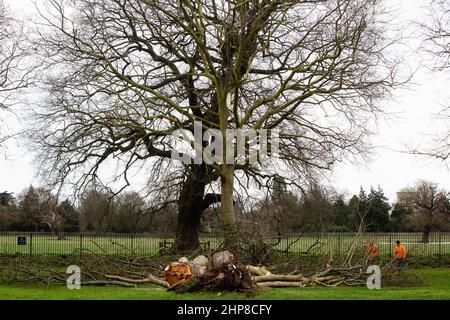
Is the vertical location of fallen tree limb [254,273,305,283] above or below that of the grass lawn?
above

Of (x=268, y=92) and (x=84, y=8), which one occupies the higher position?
(x=84, y=8)

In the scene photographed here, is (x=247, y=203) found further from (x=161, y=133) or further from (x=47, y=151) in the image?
(x=47, y=151)

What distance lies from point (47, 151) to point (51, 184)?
1430 mm

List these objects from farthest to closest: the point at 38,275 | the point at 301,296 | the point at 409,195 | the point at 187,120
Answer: the point at 409,195, the point at 187,120, the point at 38,275, the point at 301,296

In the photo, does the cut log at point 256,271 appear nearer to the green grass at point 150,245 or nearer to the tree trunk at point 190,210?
the green grass at point 150,245

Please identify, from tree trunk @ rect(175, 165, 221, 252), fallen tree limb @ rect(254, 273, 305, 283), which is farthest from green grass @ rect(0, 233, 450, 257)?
A: fallen tree limb @ rect(254, 273, 305, 283)

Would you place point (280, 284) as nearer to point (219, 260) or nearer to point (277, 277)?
Result: point (277, 277)

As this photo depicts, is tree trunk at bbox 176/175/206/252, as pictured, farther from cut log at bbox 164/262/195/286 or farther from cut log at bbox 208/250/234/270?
cut log at bbox 208/250/234/270

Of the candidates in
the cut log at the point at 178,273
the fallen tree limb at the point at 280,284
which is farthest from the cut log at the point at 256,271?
the cut log at the point at 178,273

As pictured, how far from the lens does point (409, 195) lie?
65.0 metres

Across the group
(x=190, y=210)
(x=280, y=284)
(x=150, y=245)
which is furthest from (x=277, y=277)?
(x=150, y=245)

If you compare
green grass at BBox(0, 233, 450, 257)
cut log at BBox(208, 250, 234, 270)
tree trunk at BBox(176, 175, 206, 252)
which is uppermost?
tree trunk at BBox(176, 175, 206, 252)
